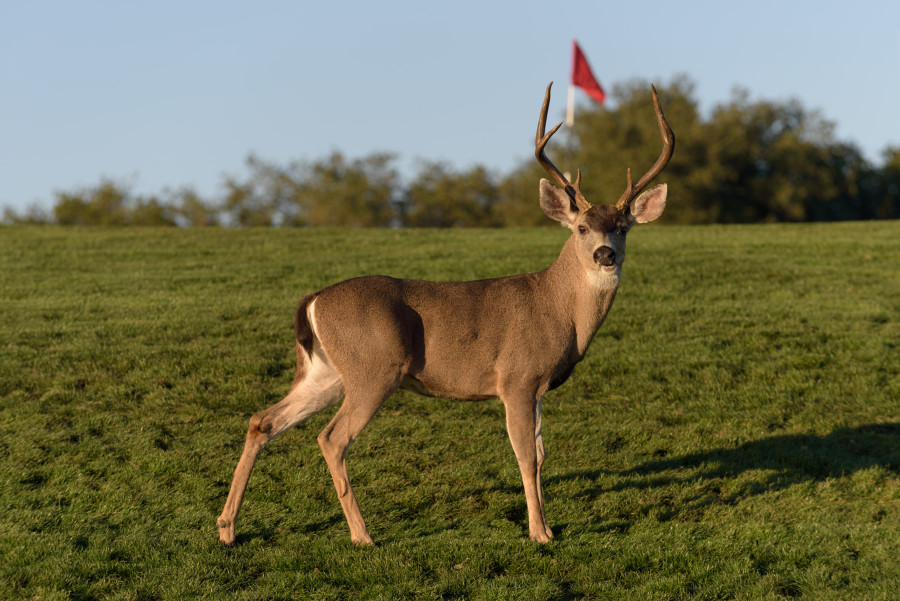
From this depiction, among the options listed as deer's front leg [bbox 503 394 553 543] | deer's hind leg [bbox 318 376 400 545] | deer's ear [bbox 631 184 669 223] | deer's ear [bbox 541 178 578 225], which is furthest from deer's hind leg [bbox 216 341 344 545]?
deer's ear [bbox 631 184 669 223]

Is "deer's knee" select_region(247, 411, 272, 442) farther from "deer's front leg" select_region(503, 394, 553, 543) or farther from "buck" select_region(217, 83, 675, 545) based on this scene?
"deer's front leg" select_region(503, 394, 553, 543)

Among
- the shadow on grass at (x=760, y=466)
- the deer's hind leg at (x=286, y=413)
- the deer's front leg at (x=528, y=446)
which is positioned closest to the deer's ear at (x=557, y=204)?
the deer's front leg at (x=528, y=446)

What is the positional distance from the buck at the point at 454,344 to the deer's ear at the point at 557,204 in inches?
0.4

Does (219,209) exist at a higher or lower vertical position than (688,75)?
lower

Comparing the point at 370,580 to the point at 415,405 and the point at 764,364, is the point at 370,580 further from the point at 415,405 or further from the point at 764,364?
the point at 764,364

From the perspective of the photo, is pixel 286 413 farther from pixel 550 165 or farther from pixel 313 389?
pixel 550 165

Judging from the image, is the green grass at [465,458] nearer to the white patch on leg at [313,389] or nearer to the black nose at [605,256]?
the white patch on leg at [313,389]

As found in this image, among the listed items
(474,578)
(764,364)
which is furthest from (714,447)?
(474,578)

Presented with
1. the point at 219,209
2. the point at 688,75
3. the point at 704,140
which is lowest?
the point at 219,209

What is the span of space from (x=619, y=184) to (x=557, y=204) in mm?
46910

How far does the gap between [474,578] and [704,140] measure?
5008cm

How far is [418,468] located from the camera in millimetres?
9117

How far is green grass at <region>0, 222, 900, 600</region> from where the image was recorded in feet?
21.7

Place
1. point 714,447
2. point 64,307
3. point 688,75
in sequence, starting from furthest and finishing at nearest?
point 688,75
point 64,307
point 714,447
